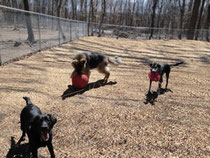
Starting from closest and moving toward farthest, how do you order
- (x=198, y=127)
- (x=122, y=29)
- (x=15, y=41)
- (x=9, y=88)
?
1. (x=198, y=127)
2. (x=9, y=88)
3. (x=15, y=41)
4. (x=122, y=29)

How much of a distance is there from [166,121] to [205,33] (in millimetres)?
24693

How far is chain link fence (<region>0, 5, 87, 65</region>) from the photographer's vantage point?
23.9ft

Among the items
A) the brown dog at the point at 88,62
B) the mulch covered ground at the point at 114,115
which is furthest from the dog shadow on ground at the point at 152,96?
the brown dog at the point at 88,62

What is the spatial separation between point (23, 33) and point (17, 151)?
7.36m

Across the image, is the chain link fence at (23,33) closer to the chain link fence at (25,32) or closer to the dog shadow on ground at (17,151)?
the chain link fence at (25,32)

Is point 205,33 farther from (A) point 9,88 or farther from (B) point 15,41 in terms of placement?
(A) point 9,88

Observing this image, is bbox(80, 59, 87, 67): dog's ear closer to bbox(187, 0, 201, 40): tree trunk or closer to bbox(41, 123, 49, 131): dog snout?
bbox(41, 123, 49, 131): dog snout

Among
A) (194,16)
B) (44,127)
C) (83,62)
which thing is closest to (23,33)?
(83,62)

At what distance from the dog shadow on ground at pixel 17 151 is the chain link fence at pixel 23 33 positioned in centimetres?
534

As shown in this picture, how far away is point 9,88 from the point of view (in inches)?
196

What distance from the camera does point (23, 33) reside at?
869cm

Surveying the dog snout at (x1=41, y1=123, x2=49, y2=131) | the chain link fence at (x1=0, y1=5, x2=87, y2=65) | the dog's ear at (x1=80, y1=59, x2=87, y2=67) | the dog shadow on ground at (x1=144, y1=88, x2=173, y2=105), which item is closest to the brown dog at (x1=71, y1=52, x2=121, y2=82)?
the dog's ear at (x1=80, y1=59, x2=87, y2=67)

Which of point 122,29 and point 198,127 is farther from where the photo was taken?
point 122,29

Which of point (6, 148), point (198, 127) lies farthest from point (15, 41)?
point (198, 127)
